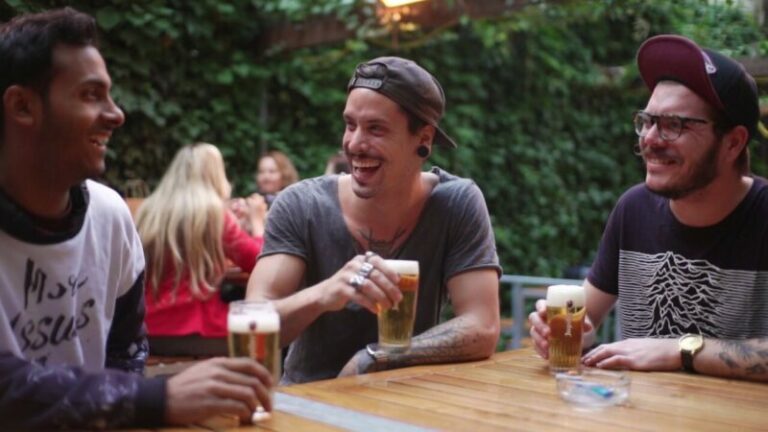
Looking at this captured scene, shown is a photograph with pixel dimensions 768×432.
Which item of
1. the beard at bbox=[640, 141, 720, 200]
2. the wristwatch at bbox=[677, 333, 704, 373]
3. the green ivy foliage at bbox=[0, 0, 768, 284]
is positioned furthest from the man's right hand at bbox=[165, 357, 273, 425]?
the green ivy foliage at bbox=[0, 0, 768, 284]

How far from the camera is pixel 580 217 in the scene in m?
8.45

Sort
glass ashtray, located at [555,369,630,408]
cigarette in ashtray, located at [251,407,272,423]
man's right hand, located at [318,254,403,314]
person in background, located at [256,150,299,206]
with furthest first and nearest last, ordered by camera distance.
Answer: person in background, located at [256,150,299,206], man's right hand, located at [318,254,403,314], glass ashtray, located at [555,369,630,408], cigarette in ashtray, located at [251,407,272,423]

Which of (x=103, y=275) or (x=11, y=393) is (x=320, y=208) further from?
(x=11, y=393)

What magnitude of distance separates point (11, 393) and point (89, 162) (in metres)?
0.48

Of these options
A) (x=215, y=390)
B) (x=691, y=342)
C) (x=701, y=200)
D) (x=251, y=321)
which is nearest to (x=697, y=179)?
(x=701, y=200)

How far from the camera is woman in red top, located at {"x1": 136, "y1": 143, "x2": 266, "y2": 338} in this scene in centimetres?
425

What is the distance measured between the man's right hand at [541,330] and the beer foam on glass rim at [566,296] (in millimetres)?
106

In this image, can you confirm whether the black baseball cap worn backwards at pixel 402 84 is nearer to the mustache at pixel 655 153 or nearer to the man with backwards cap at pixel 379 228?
the man with backwards cap at pixel 379 228

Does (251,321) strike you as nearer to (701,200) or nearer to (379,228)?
(379,228)

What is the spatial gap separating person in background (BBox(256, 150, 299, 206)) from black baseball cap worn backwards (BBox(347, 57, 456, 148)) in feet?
11.5

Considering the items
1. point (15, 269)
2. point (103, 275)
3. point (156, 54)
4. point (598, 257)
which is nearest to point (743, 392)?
point (598, 257)

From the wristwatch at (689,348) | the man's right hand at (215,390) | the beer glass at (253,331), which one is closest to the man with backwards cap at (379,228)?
the wristwatch at (689,348)

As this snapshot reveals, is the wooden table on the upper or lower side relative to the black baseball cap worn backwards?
lower

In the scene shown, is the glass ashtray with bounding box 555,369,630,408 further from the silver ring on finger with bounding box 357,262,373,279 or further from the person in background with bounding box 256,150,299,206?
the person in background with bounding box 256,150,299,206
